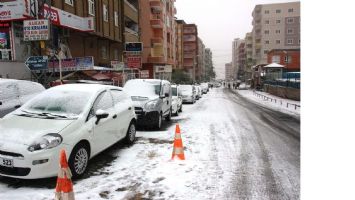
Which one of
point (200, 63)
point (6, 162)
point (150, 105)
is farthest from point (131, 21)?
point (200, 63)

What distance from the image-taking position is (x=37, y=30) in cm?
1215

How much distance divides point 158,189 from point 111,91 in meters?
3.33

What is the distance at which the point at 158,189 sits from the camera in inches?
201

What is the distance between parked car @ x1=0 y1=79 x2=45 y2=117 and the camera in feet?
28.4

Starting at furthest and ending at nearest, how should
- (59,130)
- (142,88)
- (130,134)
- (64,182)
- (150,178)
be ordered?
(142,88), (130,134), (150,178), (59,130), (64,182)

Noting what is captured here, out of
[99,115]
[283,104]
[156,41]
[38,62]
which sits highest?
[156,41]

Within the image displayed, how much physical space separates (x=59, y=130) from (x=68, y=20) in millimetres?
15056

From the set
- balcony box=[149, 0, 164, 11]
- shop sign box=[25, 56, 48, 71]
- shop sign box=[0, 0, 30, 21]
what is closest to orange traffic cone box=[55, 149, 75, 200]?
shop sign box=[25, 56, 48, 71]

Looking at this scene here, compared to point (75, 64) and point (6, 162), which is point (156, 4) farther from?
point (6, 162)

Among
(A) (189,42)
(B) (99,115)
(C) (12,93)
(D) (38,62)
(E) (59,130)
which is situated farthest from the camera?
(A) (189,42)

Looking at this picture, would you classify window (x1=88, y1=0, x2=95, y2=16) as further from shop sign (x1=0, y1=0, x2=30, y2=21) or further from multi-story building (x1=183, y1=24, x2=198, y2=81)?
multi-story building (x1=183, y1=24, x2=198, y2=81)

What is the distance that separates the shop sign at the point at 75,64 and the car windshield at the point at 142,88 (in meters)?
3.88
